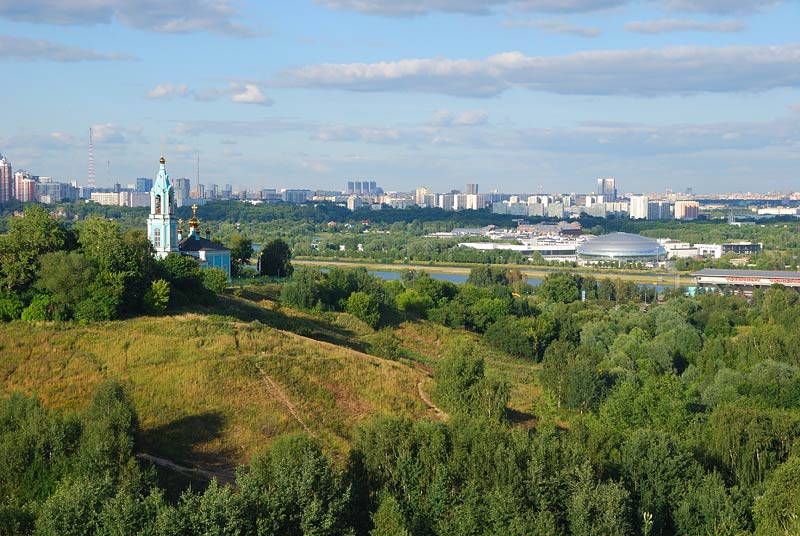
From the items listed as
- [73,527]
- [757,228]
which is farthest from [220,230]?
[73,527]

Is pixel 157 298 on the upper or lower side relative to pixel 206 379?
upper

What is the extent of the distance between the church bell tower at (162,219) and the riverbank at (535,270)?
3952 centimetres

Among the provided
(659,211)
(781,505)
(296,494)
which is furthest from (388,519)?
(659,211)

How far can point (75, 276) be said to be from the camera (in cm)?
2283

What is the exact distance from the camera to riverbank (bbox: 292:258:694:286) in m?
74.1

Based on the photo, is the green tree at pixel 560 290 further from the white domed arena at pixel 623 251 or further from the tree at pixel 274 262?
the white domed arena at pixel 623 251

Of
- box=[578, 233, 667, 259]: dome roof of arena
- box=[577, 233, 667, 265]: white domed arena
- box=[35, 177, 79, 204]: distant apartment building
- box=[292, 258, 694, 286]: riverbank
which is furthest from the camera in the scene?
box=[35, 177, 79, 204]: distant apartment building

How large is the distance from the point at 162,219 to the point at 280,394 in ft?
47.5

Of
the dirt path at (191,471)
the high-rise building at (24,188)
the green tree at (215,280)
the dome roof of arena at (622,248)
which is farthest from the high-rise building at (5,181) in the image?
the dirt path at (191,471)

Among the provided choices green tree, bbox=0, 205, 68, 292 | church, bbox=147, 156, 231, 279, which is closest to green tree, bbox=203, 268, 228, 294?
church, bbox=147, 156, 231, 279

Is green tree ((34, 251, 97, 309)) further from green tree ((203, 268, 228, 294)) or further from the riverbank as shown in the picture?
the riverbank

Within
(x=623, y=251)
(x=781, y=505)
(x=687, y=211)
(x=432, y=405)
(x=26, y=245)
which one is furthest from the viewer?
(x=687, y=211)

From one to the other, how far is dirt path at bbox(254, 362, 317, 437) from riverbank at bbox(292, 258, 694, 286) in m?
51.7

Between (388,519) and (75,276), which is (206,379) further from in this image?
(388,519)
